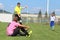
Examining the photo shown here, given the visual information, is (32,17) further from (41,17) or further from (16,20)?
(16,20)

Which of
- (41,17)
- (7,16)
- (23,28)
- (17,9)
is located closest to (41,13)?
(41,17)

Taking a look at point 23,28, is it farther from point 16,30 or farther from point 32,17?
point 32,17

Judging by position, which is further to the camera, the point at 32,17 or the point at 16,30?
the point at 32,17

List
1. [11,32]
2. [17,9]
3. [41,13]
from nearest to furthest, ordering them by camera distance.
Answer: [11,32], [17,9], [41,13]

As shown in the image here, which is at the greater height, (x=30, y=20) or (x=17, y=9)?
(x=17, y=9)

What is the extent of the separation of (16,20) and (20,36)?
2.46ft

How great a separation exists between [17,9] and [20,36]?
545cm

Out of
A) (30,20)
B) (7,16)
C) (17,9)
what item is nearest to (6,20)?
(7,16)

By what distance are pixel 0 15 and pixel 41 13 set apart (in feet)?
18.8

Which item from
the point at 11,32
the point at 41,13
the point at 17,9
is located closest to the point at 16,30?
the point at 11,32

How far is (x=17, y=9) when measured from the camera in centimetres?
1764

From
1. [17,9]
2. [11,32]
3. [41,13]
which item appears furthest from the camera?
[41,13]

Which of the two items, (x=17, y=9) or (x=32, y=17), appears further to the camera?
(x=32, y=17)

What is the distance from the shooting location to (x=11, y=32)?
12172 mm
